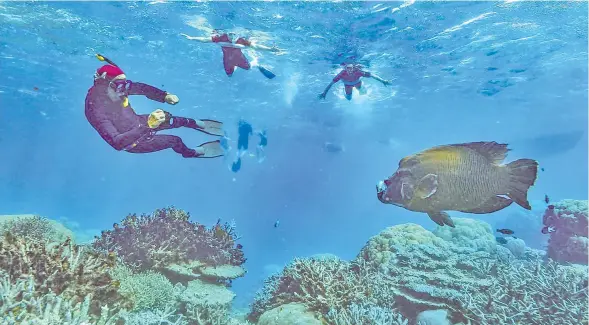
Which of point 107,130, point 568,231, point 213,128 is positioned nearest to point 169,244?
point 213,128

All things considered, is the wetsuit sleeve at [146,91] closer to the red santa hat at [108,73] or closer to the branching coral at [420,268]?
the red santa hat at [108,73]

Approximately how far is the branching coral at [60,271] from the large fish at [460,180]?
3673mm

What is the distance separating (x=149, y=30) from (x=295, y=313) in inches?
695

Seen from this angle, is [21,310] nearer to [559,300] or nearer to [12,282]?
[12,282]

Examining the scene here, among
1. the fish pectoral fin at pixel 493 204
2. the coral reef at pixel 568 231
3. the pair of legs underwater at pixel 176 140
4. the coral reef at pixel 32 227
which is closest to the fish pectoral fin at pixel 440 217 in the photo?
the fish pectoral fin at pixel 493 204

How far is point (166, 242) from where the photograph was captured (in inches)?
266

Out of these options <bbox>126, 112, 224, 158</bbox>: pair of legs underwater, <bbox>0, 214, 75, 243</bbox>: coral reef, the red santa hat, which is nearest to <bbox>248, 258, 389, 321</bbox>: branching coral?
<bbox>126, 112, 224, 158</bbox>: pair of legs underwater

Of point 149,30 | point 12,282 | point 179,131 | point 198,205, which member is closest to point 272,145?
point 179,131

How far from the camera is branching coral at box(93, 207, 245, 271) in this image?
21.6 ft

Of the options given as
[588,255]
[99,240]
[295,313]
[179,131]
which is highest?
[179,131]

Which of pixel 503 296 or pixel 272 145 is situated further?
pixel 272 145

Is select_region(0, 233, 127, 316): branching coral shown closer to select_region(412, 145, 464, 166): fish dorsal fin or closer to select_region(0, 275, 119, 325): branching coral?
select_region(0, 275, 119, 325): branching coral

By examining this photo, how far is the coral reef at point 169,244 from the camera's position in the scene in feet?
21.6

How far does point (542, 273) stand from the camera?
6.79 metres
